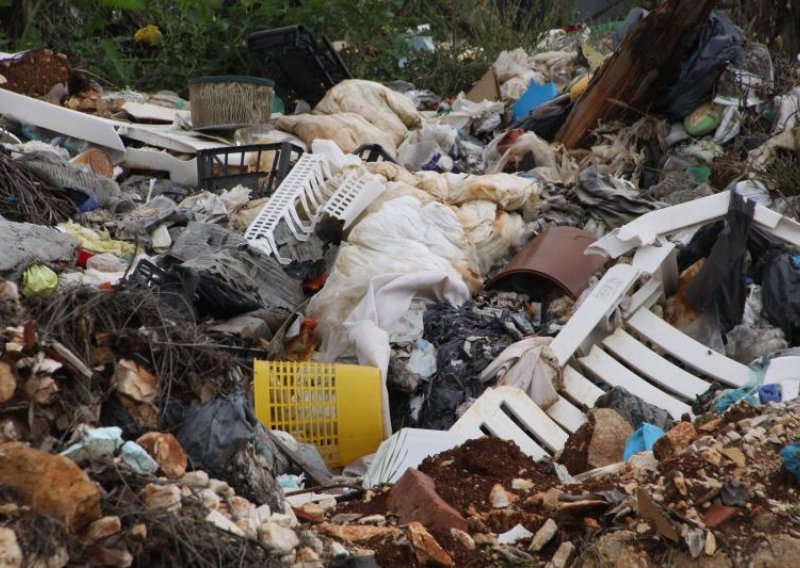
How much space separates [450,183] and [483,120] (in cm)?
226

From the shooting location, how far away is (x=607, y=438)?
4145 mm

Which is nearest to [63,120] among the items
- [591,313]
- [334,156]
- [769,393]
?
[334,156]

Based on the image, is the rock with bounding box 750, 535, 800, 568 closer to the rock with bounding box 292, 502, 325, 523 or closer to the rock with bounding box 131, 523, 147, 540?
the rock with bounding box 292, 502, 325, 523

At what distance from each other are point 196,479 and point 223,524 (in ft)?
0.63

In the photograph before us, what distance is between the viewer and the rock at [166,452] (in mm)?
2926

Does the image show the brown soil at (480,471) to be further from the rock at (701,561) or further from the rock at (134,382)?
the rock at (134,382)

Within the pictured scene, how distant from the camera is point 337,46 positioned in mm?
10047

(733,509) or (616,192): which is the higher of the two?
(733,509)

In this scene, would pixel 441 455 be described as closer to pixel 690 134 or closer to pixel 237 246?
pixel 237 246

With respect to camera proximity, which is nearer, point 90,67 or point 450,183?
point 450,183

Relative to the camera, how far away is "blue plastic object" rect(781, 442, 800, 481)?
11.0ft

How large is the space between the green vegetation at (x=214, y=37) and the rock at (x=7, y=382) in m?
6.47

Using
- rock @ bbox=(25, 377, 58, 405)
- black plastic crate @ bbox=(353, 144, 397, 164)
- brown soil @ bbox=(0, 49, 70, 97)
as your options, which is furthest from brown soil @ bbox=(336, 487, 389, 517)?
brown soil @ bbox=(0, 49, 70, 97)

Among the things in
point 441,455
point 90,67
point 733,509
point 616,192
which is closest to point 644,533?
point 733,509
